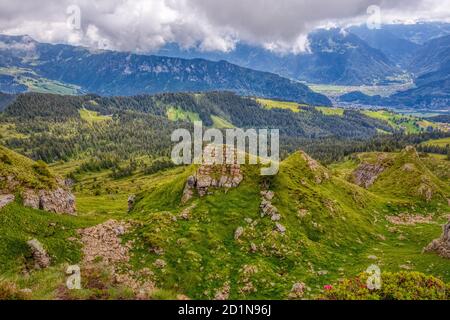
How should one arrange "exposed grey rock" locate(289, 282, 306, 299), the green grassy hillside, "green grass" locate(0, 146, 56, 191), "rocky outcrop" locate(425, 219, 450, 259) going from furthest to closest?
"green grass" locate(0, 146, 56, 191) < "rocky outcrop" locate(425, 219, 450, 259) < the green grassy hillside < "exposed grey rock" locate(289, 282, 306, 299)

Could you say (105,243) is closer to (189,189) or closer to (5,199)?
(5,199)

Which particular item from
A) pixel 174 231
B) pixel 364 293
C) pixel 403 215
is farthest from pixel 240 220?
pixel 403 215

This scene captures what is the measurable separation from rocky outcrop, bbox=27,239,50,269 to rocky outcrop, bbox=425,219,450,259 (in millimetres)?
52969

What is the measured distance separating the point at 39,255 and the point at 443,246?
179ft

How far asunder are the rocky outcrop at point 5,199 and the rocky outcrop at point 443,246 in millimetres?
60812

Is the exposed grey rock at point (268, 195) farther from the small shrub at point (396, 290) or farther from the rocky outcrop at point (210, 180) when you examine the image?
the small shrub at point (396, 290)

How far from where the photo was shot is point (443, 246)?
5306 cm

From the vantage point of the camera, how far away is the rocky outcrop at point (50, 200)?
53.1m

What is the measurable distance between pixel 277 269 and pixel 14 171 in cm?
4211

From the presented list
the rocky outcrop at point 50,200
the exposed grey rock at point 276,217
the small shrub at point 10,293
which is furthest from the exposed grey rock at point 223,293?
the rocky outcrop at point 50,200

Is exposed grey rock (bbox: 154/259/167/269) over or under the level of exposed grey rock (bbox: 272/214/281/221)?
under

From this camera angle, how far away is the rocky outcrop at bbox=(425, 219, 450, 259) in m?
52.0

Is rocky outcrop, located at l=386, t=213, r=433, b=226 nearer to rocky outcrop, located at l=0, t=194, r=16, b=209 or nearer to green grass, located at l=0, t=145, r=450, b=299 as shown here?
green grass, located at l=0, t=145, r=450, b=299

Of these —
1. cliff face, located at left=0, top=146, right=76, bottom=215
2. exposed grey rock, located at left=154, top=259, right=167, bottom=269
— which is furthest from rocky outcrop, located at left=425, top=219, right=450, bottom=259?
cliff face, located at left=0, top=146, right=76, bottom=215
